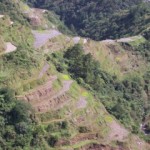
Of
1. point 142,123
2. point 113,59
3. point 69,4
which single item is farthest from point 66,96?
point 69,4

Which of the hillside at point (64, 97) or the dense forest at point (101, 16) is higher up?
the hillside at point (64, 97)

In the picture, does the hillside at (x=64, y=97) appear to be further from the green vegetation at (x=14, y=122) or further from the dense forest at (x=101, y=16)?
the dense forest at (x=101, y=16)

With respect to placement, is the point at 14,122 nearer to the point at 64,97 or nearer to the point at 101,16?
the point at 64,97

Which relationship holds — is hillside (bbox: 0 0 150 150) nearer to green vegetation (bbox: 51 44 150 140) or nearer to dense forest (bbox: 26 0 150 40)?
green vegetation (bbox: 51 44 150 140)

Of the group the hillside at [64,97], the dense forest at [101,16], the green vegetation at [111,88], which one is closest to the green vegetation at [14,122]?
the hillside at [64,97]

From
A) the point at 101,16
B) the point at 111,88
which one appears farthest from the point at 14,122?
the point at 101,16
